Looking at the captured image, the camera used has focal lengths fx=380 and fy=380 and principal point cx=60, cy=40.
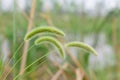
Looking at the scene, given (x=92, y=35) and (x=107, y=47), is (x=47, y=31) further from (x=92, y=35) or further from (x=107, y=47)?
(x=107, y=47)

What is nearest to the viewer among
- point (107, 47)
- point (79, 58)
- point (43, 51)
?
point (43, 51)

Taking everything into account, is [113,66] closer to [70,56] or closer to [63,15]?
[63,15]

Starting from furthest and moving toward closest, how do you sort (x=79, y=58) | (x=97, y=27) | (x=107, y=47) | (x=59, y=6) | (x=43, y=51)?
(x=107, y=47)
(x=59, y=6)
(x=97, y=27)
(x=79, y=58)
(x=43, y=51)

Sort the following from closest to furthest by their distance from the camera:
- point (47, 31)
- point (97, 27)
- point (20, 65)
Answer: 1. point (47, 31)
2. point (20, 65)
3. point (97, 27)

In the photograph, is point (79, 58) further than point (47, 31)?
Yes

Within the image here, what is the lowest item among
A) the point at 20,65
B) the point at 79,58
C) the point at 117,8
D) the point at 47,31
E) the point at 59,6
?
the point at 47,31

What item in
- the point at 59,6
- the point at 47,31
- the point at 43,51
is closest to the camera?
the point at 47,31

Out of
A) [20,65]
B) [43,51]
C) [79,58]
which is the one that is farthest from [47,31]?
[79,58]

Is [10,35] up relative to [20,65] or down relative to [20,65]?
up

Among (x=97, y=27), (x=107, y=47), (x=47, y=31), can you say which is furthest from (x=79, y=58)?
(x=107, y=47)
